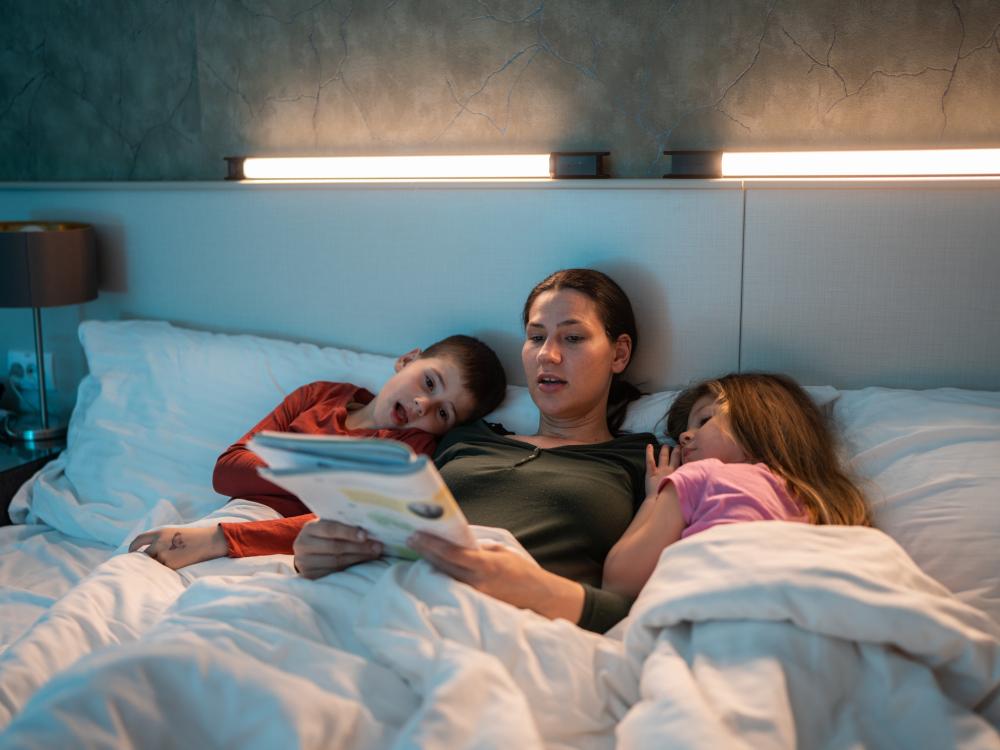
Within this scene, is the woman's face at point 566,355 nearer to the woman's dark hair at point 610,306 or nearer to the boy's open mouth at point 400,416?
the woman's dark hair at point 610,306

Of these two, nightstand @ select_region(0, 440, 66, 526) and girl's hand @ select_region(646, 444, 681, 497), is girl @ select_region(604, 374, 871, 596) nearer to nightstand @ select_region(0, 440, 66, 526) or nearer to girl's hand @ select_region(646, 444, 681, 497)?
girl's hand @ select_region(646, 444, 681, 497)

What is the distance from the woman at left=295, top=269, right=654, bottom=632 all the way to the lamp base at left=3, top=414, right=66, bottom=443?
1.26m

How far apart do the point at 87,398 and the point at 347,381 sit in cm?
71

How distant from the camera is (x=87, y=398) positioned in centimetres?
229

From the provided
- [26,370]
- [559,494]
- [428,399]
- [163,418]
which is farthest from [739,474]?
[26,370]

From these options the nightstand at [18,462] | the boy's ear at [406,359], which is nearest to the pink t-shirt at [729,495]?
the boy's ear at [406,359]

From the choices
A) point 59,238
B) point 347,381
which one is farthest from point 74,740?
point 59,238

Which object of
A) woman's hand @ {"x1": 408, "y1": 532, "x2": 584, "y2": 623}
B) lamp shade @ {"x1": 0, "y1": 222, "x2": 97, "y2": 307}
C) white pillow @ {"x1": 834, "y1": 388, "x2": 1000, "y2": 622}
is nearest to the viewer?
woman's hand @ {"x1": 408, "y1": 532, "x2": 584, "y2": 623}

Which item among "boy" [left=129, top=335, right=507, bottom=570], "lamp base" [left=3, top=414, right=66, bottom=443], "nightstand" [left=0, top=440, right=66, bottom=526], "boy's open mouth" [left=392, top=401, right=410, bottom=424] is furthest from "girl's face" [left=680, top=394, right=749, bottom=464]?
"lamp base" [left=3, top=414, right=66, bottom=443]

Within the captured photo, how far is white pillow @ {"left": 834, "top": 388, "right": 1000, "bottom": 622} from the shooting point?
1.34 m

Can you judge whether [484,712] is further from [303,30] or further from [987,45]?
[303,30]

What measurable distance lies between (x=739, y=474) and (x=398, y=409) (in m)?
0.75

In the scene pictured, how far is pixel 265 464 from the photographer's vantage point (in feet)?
5.89

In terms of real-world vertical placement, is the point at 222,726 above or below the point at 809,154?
below
